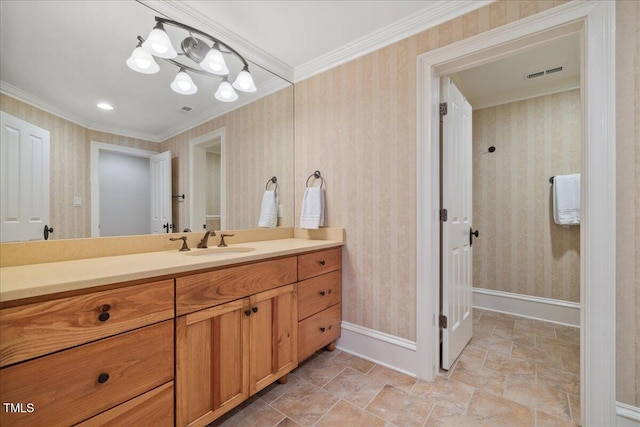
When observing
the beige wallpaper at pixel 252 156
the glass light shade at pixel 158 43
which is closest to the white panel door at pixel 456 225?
the beige wallpaper at pixel 252 156

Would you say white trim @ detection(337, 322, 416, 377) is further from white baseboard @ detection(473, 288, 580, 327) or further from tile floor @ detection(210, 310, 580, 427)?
white baseboard @ detection(473, 288, 580, 327)

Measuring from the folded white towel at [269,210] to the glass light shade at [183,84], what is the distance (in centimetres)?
90

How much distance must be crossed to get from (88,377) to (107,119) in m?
1.22

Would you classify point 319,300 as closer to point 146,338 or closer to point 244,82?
point 146,338

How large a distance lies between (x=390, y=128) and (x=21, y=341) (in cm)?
199

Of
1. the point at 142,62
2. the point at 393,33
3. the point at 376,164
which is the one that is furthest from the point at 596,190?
the point at 142,62

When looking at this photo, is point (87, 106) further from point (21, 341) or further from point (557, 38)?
point (557, 38)

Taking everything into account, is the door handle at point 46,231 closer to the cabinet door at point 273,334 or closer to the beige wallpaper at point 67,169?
the beige wallpaper at point 67,169

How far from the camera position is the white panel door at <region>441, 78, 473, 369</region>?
1796 millimetres

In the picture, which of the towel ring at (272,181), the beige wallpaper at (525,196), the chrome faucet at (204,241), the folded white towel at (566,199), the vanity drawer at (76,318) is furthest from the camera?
the beige wallpaper at (525,196)

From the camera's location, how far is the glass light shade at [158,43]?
1.51m

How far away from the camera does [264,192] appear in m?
2.26

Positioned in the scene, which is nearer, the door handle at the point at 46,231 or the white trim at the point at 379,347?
the door handle at the point at 46,231

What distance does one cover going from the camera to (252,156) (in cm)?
221
